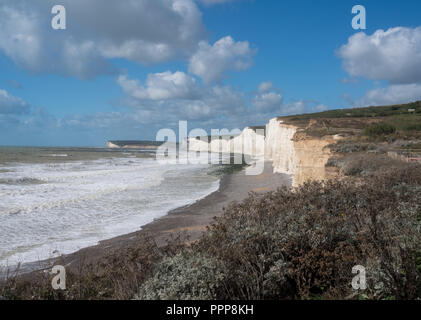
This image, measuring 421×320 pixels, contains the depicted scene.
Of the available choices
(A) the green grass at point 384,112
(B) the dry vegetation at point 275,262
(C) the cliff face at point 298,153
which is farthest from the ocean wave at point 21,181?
(A) the green grass at point 384,112

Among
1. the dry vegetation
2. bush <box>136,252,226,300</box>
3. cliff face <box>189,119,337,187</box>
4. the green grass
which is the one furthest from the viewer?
the green grass

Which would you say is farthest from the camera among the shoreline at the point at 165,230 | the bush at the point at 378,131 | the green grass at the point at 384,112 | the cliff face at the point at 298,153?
the green grass at the point at 384,112

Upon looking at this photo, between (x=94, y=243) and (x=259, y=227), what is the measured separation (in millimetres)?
7795

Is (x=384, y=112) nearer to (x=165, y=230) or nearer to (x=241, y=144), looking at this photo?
(x=165, y=230)

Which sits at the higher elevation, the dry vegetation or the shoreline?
the dry vegetation

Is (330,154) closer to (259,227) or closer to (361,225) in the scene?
(361,225)

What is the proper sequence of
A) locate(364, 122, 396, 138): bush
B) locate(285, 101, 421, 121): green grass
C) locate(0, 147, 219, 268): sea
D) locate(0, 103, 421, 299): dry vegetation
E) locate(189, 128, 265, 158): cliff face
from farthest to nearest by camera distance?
locate(189, 128, 265, 158): cliff face, locate(285, 101, 421, 121): green grass, locate(364, 122, 396, 138): bush, locate(0, 147, 219, 268): sea, locate(0, 103, 421, 299): dry vegetation

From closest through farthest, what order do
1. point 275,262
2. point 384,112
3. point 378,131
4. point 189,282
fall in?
point 189,282
point 275,262
point 378,131
point 384,112

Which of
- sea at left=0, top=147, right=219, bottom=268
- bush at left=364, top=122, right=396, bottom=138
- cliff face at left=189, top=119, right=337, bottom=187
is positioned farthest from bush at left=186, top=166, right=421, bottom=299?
bush at left=364, top=122, right=396, bottom=138

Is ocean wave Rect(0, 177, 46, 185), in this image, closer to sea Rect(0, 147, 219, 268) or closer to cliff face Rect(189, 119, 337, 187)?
sea Rect(0, 147, 219, 268)

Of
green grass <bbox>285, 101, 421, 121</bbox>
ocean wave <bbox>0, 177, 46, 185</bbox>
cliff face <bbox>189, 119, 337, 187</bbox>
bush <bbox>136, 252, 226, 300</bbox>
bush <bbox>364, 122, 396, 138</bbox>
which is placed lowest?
ocean wave <bbox>0, 177, 46, 185</bbox>

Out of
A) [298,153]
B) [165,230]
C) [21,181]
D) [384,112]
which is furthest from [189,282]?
[384,112]

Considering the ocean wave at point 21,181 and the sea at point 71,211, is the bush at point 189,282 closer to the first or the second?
the sea at point 71,211
